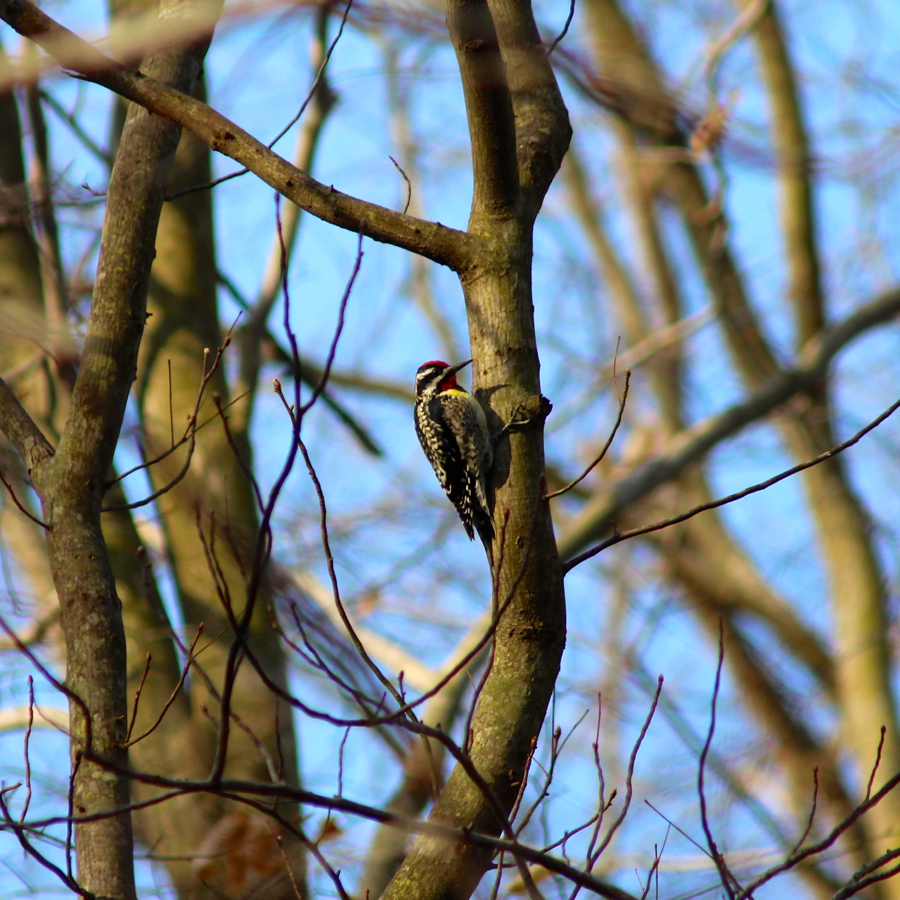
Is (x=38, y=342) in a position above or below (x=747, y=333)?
below

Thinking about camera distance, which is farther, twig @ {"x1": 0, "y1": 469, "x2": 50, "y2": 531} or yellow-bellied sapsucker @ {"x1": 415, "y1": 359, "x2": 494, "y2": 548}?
yellow-bellied sapsucker @ {"x1": 415, "y1": 359, "x2": 494, "y2": 548}

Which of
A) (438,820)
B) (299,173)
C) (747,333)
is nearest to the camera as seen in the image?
(438,820)

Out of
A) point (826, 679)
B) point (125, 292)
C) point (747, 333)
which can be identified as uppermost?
point (747, 333)

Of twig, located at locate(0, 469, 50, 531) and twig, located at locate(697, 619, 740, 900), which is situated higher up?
twig, located at locate(0, 469, 50, 531)

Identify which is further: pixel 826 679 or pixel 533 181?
pixel 826 679

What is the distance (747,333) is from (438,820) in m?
9.78

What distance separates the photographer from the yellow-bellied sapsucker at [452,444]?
4.05m

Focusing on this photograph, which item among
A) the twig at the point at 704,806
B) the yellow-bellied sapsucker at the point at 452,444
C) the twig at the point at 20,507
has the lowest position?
the twig at the point at 704,806

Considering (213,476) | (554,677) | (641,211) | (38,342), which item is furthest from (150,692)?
(641,211)

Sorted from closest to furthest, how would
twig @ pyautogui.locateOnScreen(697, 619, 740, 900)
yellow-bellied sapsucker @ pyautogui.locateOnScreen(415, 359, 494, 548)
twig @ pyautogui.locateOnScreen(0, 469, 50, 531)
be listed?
twig @ pyautogui.locateOnScreen(697, 619, 740, 900)
twig @ pyautogui.locateOnScreen(0, 469, 50, 531)
yellow-bellied sapsucker @ pyautogui.locateOnScreen(415, 359, 494, 548)

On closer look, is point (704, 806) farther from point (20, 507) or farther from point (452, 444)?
point (452, 444)

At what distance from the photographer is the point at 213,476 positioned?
5.69 m

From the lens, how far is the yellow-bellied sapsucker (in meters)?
4.05

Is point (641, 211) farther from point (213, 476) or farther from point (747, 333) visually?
point (213, 476)
